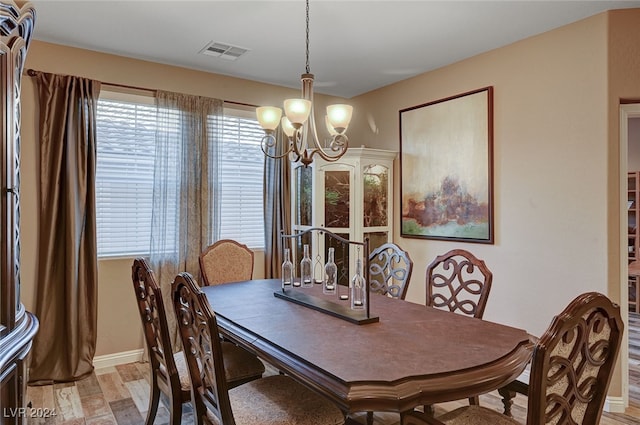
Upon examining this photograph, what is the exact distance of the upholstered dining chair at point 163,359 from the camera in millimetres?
1990

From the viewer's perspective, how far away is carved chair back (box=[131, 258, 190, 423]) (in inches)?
77.4

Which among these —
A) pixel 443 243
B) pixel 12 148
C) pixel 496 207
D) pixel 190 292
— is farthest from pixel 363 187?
pixel 12 148

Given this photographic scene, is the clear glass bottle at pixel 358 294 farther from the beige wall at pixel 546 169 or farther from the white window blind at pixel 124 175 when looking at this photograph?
the white window blind at pixel 124 175

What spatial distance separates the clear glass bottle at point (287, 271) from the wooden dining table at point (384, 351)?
358mm

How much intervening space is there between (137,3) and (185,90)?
1.25 metres

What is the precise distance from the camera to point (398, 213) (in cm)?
429

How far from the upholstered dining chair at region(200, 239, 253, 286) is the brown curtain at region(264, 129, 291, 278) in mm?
722

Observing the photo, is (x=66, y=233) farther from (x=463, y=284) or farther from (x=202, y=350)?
(x=463, y=284)

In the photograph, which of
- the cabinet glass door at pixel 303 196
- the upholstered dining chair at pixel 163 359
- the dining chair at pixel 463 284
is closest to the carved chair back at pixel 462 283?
the dining chair at pixel 463 284

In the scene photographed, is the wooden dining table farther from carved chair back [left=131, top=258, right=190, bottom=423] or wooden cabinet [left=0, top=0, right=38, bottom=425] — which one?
wooden cabinet [left=0, top=0, right=38, bottom=425]

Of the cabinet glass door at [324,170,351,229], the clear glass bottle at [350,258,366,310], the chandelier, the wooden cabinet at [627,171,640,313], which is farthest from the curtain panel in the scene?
the wooden cabinet at [627,171,640,313]

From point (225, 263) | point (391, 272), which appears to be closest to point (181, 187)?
point (225, 263)

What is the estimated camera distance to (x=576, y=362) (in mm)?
1332

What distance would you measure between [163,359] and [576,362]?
1.78 meters
